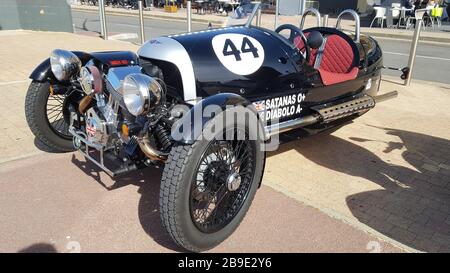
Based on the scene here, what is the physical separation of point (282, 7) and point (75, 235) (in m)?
6.15

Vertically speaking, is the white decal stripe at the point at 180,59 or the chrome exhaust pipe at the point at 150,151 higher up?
the white decal stripe at the point at 180,59

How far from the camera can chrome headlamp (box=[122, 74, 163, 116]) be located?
2.56 metres

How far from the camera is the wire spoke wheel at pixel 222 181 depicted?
8.88 ft

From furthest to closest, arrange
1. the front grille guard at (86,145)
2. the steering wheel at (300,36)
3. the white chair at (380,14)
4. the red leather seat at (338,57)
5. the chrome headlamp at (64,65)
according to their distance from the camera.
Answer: the white chair at (380,14) < the red leather seat at (338,57) < the steering wheel at (300,36) < the chrome headlamp at (64,65) < the front grille guard at (86,145)

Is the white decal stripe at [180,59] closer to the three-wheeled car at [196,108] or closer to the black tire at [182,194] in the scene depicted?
the three-wheeled car at [196,108]

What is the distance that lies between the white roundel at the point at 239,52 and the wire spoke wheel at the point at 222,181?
0.88m

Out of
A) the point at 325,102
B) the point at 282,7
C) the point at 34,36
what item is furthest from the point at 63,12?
the point at 325,102

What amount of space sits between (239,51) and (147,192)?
1.47 meters

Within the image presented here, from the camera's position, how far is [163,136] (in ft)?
9.53

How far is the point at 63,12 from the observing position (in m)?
13.6

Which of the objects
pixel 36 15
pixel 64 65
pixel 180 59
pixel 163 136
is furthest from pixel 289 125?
pixel 36 15

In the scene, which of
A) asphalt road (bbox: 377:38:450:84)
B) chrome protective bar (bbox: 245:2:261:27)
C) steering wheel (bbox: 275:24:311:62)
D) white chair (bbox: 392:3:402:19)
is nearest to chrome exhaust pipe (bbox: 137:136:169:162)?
chrome protective bar (bbox: 245:2:261:27)

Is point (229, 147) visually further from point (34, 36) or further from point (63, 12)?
point (63, 12)

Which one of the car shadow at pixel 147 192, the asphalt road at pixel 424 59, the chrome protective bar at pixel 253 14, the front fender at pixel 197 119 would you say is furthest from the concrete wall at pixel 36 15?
the front fender at pixel 197 119
